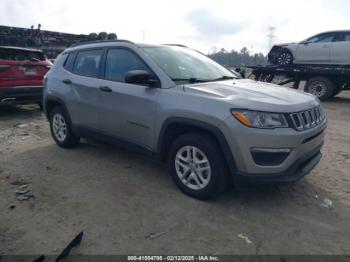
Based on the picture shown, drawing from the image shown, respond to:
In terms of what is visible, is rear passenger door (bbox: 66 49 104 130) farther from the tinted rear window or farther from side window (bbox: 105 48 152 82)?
the tinted rear window

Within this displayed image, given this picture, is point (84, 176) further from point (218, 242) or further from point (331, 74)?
point (331, 74)

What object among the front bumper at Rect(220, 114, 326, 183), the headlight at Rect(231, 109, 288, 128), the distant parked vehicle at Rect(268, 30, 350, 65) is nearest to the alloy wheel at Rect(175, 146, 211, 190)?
the front bumper at Rect(220, 114, 326, 183)

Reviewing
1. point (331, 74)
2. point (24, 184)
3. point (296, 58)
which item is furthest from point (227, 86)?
point (296, 58)

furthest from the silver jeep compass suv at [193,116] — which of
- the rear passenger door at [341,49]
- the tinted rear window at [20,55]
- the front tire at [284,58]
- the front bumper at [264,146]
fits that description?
the front tire at [284,58]

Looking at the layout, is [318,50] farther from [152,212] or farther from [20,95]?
[152,212]

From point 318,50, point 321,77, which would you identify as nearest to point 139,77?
point 321,77

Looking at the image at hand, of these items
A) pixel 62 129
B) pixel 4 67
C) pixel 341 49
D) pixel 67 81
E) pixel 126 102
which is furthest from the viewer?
pixel 341 49

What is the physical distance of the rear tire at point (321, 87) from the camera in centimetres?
1176

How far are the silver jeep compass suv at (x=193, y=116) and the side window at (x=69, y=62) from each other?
0.67ft

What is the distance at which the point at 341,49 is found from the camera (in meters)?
11.6

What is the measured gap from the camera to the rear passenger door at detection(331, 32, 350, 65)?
11.4 metres

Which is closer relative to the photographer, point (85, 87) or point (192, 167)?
point (192, 167)

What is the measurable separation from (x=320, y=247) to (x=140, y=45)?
3131 millimetres

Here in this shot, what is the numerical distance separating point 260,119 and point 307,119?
2.06 ft
